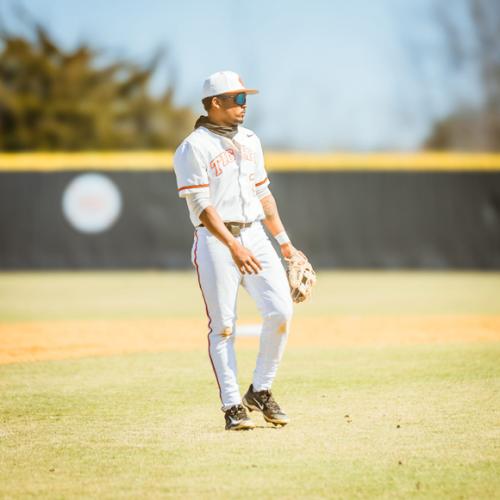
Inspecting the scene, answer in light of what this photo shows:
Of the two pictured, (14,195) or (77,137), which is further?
(77,137)

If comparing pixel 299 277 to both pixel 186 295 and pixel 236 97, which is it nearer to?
pixel 236 97

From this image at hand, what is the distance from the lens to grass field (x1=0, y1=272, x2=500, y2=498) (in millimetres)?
4449

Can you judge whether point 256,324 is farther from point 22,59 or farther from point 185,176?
point 22,59

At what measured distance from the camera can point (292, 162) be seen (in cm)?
2112

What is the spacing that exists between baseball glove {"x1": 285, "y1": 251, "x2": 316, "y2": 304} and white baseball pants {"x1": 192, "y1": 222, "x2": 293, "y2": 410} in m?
0.20

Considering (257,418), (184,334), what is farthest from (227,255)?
(184,334)

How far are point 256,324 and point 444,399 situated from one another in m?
5.29

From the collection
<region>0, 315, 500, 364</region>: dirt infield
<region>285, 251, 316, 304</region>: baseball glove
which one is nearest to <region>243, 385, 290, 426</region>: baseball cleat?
<region>285, 251, 316, 304</region>: baseball glove

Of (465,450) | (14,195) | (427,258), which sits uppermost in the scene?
(465,450)

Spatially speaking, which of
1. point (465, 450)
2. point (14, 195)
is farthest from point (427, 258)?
point (465, 450)

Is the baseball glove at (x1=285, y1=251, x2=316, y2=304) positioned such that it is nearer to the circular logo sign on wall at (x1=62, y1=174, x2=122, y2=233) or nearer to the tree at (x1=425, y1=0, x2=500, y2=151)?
the circular logo sign on wall at (x1=62, y1=174, x2=122, y2=233)

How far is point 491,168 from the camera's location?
21.0m

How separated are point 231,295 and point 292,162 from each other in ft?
51.6

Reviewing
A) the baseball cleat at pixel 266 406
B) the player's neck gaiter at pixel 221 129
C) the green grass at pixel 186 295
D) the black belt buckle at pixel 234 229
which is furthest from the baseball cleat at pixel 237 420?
the green grass at pixel 186 295
